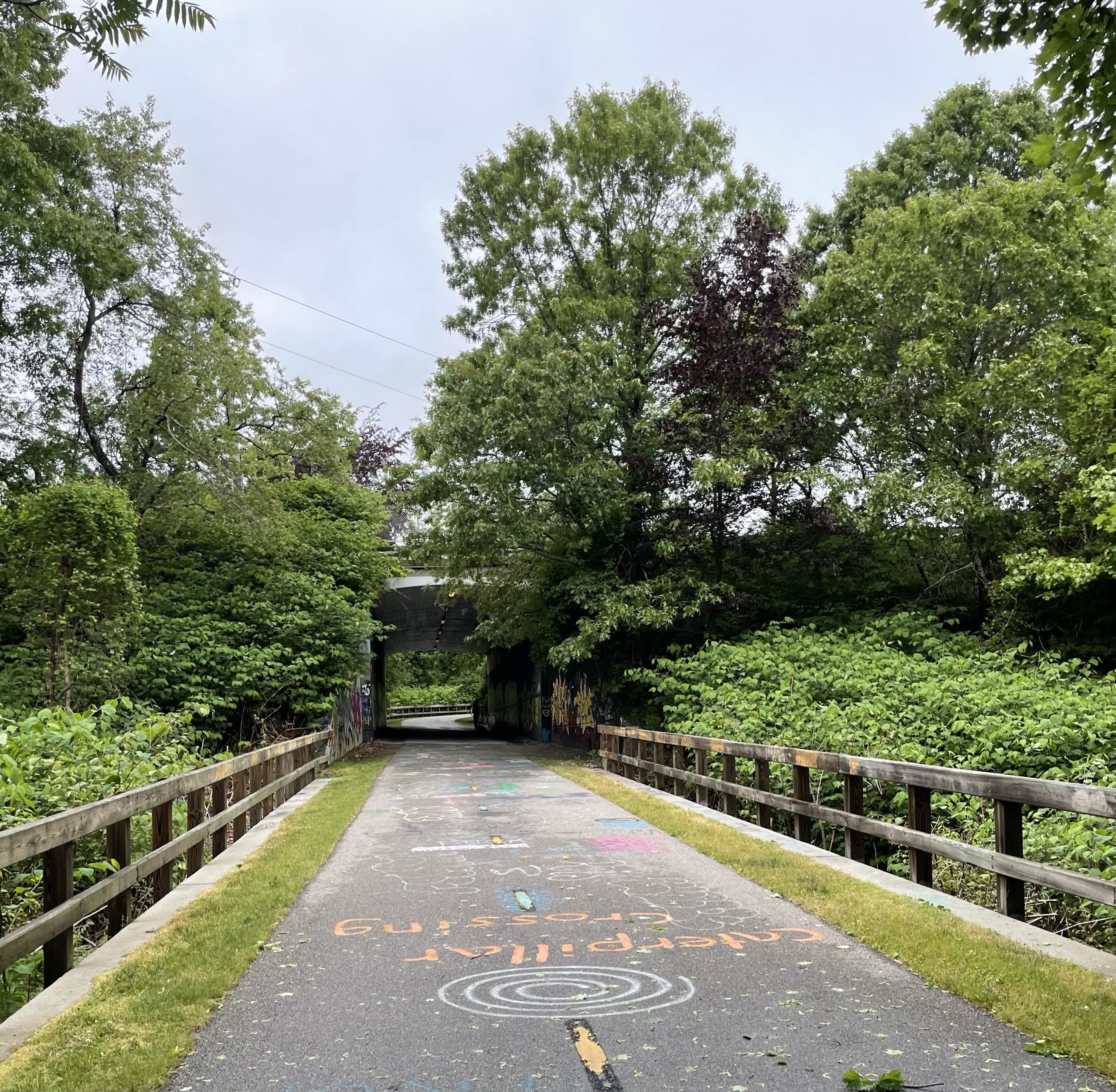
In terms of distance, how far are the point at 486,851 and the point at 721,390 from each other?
14.2 metres

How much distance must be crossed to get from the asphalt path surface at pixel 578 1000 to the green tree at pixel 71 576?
887 centimetres

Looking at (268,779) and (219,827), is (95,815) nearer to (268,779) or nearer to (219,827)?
(219,827)

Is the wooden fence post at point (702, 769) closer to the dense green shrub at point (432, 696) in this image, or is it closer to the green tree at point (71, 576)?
the green tree at point (71, 576)

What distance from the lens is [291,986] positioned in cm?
455

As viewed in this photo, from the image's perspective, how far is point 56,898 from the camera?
16.1 ft

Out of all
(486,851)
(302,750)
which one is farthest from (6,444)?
(486,851)

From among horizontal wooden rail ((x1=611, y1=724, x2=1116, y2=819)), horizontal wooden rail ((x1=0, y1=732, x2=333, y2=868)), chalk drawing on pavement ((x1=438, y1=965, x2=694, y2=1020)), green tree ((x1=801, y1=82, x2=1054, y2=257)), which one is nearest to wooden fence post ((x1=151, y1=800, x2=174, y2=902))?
horizontal wooden rail ((x1=0, y1=732, x2=333, y2=868))

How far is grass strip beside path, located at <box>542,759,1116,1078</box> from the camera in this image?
3777mm

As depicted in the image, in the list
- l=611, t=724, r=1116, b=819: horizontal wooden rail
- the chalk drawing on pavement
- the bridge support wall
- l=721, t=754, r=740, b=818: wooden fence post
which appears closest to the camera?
the chalk drawing on pavement

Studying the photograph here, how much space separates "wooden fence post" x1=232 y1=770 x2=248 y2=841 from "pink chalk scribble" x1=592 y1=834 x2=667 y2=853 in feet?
12.0

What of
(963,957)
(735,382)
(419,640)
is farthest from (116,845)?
(419,640)

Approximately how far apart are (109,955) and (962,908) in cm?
472

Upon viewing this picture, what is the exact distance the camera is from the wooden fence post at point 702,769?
12.0 metres

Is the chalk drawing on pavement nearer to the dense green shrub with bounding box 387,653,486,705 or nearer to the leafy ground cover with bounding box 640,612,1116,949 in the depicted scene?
the leafy ground cover with bounding box 640,612,1116,949
